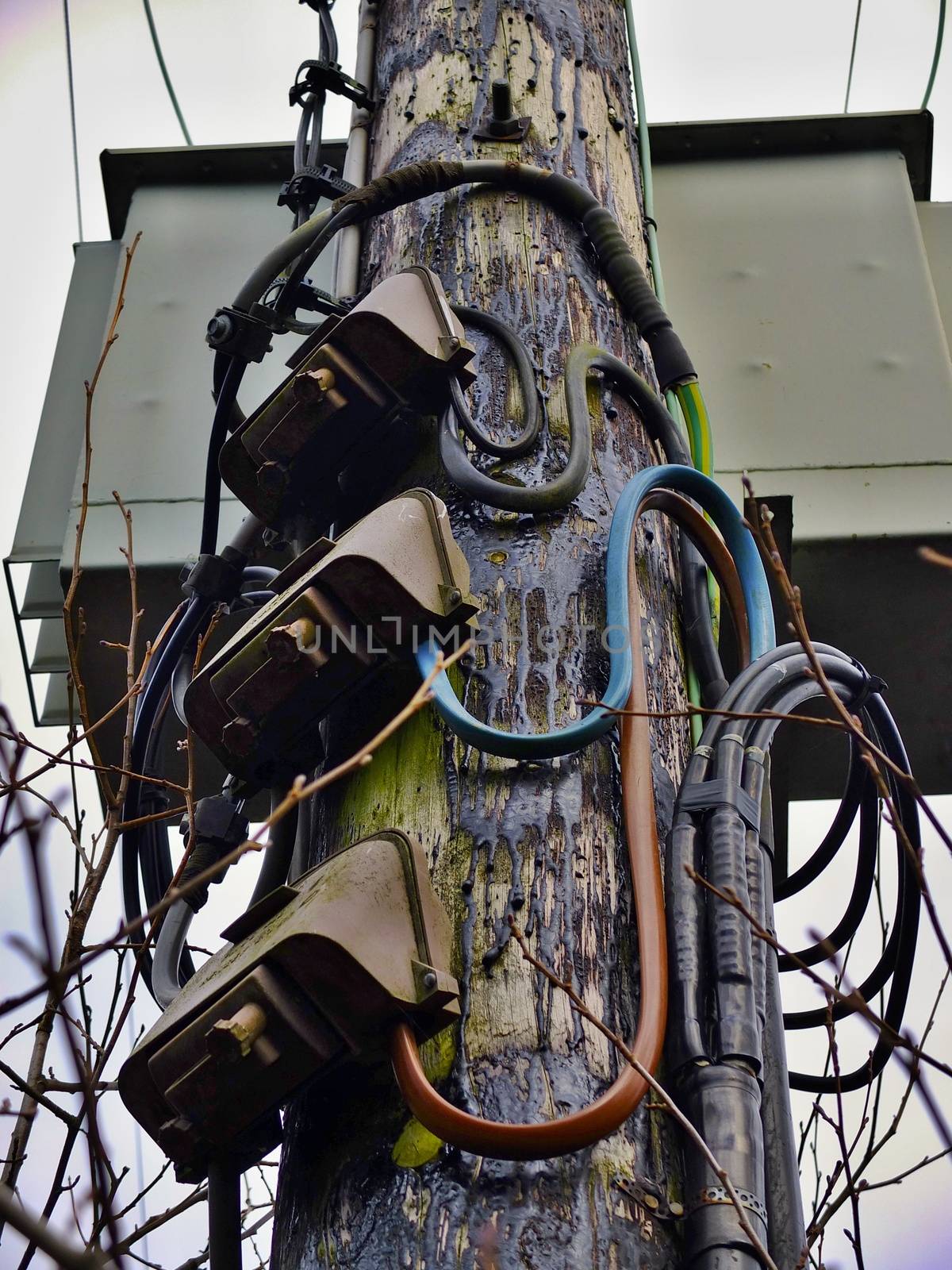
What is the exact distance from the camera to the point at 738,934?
1.13m

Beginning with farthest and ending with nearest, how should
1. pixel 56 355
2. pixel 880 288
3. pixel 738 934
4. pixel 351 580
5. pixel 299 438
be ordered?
pixel 56 355
pixel 880 288
pixel 299 438
pixel 351 580
pixel 738 934

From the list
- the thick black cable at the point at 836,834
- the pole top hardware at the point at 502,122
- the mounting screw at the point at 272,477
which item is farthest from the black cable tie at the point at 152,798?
the pole top hardware at the point at 502,122

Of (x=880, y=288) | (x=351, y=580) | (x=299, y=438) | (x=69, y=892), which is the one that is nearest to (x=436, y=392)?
(x=299, y=438)

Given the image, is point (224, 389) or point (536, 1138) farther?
point (224, 389)

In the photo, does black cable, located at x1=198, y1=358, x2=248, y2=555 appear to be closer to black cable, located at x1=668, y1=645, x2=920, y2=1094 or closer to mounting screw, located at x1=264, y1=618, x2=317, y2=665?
mounting screw, located at x1=264, y1=618, x2=317, y2=665

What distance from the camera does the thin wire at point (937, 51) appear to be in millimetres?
4215

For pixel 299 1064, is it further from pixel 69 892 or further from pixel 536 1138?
pixel 69 892

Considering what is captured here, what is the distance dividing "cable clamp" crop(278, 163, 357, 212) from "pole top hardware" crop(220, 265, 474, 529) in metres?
0.50

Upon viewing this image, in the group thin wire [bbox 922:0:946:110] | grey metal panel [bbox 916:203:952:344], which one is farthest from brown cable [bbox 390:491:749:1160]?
thin wire [bbox 922:0:946:110]

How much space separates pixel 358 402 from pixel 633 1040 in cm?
75

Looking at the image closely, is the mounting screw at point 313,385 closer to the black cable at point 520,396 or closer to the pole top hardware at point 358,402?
the pole top hardware at point 358,402

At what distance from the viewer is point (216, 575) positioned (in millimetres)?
1713

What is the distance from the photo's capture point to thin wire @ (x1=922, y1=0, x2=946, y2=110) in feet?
13.8

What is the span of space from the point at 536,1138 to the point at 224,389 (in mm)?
1054
